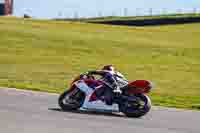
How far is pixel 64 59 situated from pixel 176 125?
24.6 meters

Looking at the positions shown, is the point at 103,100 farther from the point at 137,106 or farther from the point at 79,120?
the point at 79,120

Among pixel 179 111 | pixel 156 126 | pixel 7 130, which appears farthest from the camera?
pixel 179 111

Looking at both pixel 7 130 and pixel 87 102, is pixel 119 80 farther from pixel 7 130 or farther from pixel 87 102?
pixel 7 130

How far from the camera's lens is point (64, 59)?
3894cm

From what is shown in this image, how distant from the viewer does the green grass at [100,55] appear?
2656 centimetres

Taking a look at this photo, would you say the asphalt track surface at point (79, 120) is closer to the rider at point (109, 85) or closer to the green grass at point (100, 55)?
the rider at point (109, 85)

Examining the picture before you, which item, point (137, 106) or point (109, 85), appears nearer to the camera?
point (137, 106)

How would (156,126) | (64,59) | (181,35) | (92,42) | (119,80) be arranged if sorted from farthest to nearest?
(181,35) → (92,42) → (64,59) → (119,80) → (156,126)

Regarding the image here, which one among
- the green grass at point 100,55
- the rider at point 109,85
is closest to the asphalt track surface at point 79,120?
the rider at point 109,85

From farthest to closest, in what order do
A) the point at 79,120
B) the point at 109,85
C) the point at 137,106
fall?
the point at 109,85, the point at 137,106, the point at 79,120

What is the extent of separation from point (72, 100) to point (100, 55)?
25256 mm

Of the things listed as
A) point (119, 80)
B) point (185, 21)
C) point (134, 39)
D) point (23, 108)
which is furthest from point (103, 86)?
point (185, 21)

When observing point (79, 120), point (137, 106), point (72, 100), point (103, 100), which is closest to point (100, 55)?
point (72, 100)

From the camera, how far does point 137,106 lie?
16.0 meters
